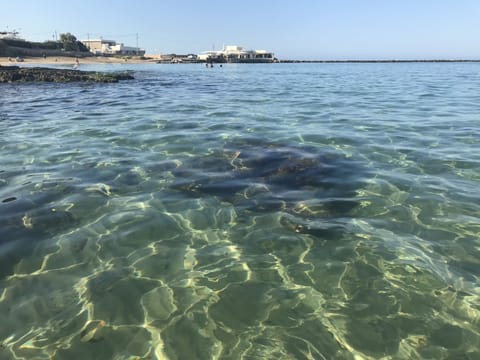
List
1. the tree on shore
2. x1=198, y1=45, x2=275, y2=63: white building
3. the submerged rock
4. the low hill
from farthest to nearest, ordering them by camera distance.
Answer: x1=198, y1=45, x2=275, y2=63: white building
the tree on shore
the low hill
the submerged rock

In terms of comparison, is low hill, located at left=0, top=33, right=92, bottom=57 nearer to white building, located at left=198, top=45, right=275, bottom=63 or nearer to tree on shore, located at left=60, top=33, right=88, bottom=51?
tree on shore, located at left=60, top=33, right=88, bottom=51

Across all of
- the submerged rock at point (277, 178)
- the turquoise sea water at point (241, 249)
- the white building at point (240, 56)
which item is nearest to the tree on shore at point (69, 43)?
the white building at point (240, 56)

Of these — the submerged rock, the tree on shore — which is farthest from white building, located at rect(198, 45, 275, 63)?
the submerged rock

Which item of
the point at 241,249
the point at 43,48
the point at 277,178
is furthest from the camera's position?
the point at 43,48

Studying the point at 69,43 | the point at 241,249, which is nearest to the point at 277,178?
the point at 241,249

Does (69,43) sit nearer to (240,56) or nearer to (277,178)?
(240,56)

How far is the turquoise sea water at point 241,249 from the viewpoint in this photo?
162 inches

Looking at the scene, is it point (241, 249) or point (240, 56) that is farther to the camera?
point (240, 56)

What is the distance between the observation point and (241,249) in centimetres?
582

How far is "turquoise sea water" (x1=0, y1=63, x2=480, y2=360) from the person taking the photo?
411 centimetres

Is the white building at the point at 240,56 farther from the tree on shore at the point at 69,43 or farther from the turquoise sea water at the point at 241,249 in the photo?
the turquoise sea water at the point at 241,249

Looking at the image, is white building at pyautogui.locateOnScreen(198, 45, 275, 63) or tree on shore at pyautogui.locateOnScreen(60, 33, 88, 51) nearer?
tree on shore at pyautogui.locateOnScreen(60, 33, 88, 51)

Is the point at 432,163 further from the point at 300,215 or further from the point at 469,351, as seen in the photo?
the point at 469,351

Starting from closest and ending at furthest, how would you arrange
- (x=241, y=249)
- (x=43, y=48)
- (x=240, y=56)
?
1. (x=241, y=249)
2. (x=43, y=48)
3. (x=240, y=56)
